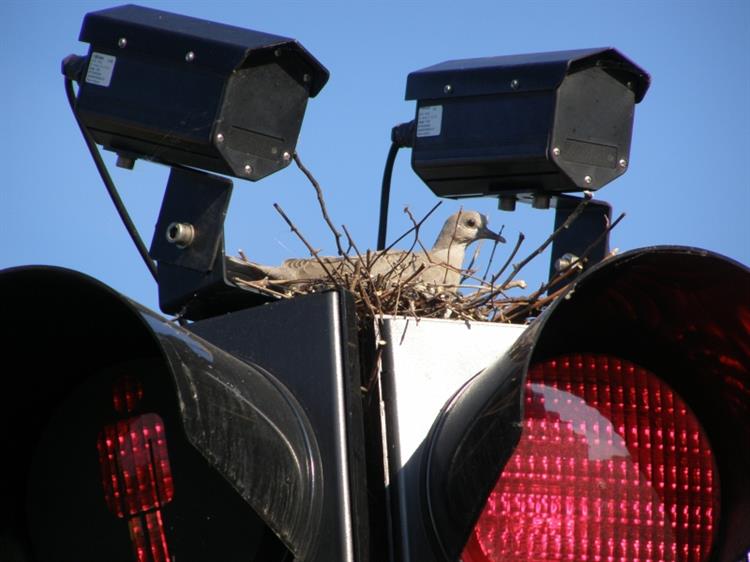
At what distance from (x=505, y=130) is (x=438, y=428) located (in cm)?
65

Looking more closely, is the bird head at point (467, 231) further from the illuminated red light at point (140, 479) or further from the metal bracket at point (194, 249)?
the illuminated red light at point (140, 479)

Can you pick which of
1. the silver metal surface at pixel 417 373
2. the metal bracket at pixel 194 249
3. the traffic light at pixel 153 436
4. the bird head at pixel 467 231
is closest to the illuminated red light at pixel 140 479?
the traffic light at pixel 153 436

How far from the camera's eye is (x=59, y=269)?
Result: 170 centimetres

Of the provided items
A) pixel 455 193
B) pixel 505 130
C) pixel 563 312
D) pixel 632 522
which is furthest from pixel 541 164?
pixel 632 522

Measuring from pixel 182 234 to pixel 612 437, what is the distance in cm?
86

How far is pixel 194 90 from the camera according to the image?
2.20 metres

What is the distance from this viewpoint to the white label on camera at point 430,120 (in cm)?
244

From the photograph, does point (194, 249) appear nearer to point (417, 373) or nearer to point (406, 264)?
point (417, 373)

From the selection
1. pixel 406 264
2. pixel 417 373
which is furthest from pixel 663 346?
pixel 406 264

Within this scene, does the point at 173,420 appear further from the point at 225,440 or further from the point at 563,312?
the point at 563,312

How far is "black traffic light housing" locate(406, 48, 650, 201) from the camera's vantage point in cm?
233

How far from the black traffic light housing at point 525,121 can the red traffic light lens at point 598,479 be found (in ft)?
1.98

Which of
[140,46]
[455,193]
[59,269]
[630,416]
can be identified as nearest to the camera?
[59,269]

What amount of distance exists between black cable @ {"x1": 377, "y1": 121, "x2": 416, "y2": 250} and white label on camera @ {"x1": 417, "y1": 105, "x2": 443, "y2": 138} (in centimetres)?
9
